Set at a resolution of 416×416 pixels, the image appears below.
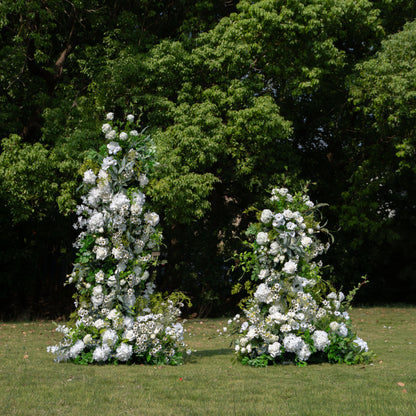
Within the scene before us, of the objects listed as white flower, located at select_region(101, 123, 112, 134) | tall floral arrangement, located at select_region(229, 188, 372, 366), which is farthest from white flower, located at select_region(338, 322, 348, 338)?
white flower, located at select_region(101, 123, 112, 134)

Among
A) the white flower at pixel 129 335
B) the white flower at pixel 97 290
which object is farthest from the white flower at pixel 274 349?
the white flower at pixel 97 290

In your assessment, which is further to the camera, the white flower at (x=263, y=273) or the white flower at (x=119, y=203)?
the white flower at (x=263, y=273)

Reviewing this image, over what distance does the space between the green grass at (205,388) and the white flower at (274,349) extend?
180mm

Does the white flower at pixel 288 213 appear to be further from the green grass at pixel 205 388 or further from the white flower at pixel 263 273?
the green grass at pixel 205 388

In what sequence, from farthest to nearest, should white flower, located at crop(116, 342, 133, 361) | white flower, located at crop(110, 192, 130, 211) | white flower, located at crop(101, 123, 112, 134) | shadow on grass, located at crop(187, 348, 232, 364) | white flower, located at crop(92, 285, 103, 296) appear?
shadow on grass, located at crop(187, 348, 232, 364) → white flower, located at crop(101, 123, 112, 134) → white flower, located at crop(110, 192, 130, 211) → white flower, located at crop(92, 285, 103, 296) → white flower, located at crop(116, 342, 133, 361)

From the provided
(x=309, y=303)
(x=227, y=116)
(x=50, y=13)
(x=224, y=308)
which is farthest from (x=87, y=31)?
(x=309, y=303)

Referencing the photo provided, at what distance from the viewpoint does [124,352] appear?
22.6ft

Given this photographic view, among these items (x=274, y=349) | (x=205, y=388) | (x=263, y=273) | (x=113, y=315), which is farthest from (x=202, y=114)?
(x=205, y=388)

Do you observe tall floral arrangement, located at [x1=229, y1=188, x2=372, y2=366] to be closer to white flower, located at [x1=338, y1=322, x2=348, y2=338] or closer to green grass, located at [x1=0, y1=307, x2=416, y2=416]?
white flower, located at [x1=338, y1=322, x2=348, y2=338]

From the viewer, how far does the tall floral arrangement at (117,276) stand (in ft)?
23.2

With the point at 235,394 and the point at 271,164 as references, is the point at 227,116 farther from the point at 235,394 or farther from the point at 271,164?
the point at 235,394

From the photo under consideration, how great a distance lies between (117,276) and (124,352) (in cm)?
99

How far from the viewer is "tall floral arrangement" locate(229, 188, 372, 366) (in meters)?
7.10

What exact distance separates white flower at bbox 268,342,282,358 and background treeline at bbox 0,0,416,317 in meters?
5.28
